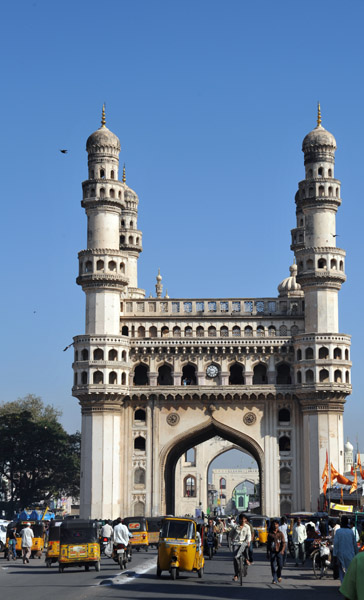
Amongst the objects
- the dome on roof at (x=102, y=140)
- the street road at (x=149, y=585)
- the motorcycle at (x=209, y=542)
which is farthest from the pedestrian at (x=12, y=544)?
the dome on roof at (x=102, y=140)

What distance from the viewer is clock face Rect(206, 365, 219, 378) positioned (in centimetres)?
6438

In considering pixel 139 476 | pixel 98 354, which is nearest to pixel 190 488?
pixel 139 476

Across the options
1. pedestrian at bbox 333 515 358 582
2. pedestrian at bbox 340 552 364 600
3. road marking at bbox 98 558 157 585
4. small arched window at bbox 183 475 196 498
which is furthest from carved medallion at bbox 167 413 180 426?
pedestrian at bbox 340 552 364 600

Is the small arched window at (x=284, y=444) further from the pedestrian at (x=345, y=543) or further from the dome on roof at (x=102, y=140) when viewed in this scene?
the pedestrian at (x=345, y=543)

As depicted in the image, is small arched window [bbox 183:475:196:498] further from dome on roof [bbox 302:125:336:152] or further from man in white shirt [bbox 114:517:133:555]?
man in white shirt [bbox 114:517:133:555]

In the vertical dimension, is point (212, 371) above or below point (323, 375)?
above

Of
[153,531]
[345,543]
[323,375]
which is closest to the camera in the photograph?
[345,543]

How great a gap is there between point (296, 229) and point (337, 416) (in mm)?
19562

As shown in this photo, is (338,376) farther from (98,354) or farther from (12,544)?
(12,544)

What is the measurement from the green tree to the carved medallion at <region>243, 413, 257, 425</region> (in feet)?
71.3

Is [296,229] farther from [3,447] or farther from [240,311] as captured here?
[3,447]

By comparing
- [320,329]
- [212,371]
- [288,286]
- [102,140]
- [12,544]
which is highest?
[102,140]

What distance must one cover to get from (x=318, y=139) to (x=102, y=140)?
46.3 feet

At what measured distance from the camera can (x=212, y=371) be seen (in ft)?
212
